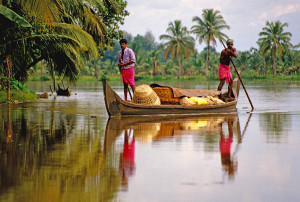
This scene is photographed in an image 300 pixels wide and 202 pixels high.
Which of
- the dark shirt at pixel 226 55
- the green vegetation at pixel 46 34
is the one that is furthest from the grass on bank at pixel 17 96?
the dark shirt at pixel 226 55

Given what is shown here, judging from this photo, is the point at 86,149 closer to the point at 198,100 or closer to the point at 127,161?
the point at 127,161

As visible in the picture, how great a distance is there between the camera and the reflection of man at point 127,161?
4.85m

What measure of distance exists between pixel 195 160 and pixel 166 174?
831 millimetres

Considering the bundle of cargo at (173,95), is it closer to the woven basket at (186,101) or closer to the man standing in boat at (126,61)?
the woven basket at (186,101)

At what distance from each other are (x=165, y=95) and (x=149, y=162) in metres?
6.79

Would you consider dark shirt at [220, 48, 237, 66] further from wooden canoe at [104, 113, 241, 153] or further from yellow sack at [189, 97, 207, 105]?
wooden canoe at [104, 113, 241, 153]

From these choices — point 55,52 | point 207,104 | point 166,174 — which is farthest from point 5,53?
point 166,174

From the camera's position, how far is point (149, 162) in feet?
18.1

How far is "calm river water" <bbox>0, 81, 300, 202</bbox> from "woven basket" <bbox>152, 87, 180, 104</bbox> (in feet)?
9.12

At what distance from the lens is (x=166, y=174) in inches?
193

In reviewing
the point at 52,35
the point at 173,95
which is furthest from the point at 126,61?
the point at 52,35

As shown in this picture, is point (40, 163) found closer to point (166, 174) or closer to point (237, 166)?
point (166, 174)

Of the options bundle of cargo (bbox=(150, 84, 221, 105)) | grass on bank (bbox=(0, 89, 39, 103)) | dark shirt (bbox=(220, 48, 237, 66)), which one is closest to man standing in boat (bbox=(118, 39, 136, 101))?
bundle of cargo (bbox=(150, 84, 221, 105))

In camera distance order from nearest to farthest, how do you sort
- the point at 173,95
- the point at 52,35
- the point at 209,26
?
the point at 173,95, the point at 52,35, the point at 209,26
